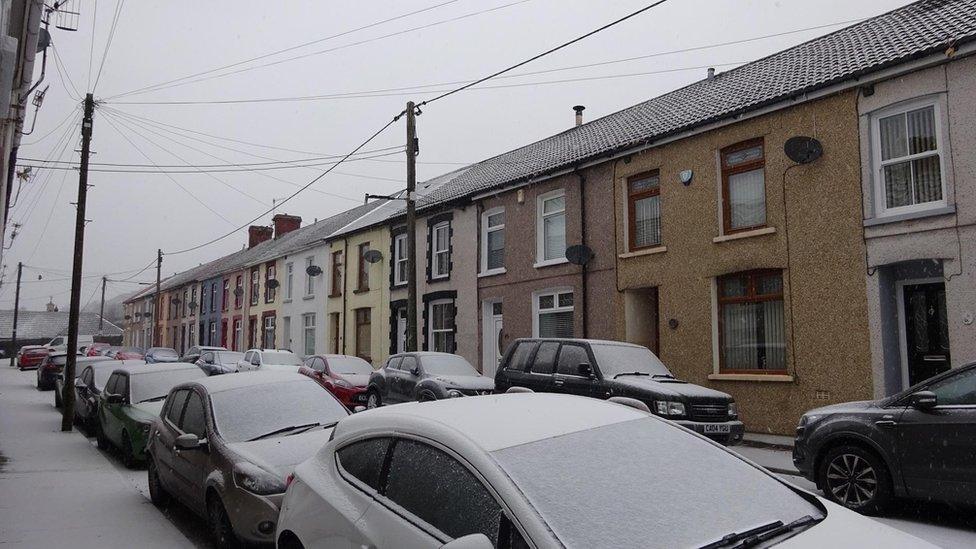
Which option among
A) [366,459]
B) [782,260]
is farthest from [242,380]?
[782,260]

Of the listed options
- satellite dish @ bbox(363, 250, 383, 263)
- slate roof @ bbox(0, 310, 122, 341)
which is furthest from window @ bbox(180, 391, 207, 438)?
slate roof @ bbox(0, 310, 122, 341)

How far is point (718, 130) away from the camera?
14352 millimetres

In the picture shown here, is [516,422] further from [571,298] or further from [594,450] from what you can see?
[571,298]

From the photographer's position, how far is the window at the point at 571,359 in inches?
430

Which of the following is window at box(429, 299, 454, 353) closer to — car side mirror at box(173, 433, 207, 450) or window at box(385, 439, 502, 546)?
car side mirror at box(173, 433, 207, 450)

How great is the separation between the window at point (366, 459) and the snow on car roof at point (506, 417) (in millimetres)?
99

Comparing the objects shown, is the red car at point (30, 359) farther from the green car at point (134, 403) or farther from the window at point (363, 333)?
the green car at point (134, 403)

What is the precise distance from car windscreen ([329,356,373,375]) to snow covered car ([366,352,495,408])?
5.22ft

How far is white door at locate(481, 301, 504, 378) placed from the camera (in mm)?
20641

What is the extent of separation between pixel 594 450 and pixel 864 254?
10268 mm

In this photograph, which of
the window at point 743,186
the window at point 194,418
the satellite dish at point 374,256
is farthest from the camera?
the satellite dish at point 374,256

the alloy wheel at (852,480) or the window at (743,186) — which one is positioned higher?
the window at (743,186)

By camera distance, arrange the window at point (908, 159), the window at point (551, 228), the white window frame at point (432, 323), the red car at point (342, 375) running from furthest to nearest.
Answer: the white window frame at point (432, 323)
the window at point (551, 228)
the red car at point (342, 375)
the window at point (908, 159)


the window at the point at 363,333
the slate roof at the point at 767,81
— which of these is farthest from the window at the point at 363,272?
the slate roof at the point at 767,81
